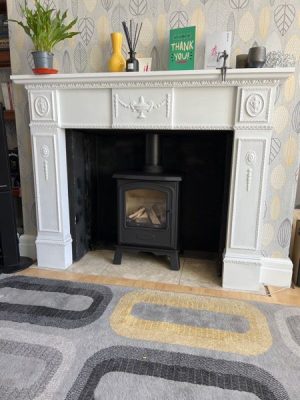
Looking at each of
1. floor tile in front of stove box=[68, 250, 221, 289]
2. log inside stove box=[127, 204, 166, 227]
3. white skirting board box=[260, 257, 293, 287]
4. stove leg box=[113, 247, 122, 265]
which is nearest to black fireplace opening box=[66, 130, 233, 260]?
log inside stove box=[127, 204, 166, 227]

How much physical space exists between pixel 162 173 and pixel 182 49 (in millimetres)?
796

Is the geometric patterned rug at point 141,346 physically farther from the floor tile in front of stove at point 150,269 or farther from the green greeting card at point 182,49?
the green greeting card at point 182,49

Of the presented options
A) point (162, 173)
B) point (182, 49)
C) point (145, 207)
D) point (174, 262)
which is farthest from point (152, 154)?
point (174, 262)

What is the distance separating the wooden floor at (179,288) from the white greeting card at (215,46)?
54.7 inches

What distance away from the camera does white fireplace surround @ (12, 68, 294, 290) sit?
5.42ft

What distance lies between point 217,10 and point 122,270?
1813 millimetres

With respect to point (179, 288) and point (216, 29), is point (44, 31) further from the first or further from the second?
point (179, 288)

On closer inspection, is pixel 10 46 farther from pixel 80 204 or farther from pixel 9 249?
pixel 9 249

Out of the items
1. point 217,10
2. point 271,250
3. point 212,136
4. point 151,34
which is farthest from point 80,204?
point 217,10

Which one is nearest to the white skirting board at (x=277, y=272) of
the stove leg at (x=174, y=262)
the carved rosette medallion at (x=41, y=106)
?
the stove leg at (x=174, y=262)

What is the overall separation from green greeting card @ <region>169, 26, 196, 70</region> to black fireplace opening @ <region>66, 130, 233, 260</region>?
0.45 meters

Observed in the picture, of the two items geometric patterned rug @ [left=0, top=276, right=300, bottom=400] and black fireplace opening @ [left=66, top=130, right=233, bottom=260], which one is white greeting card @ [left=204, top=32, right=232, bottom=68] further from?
geometric patterned rug @ [left=0, top=276, right=300, bottom=400]

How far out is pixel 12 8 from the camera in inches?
77.4

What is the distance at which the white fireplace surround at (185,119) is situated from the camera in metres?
1.65
